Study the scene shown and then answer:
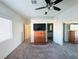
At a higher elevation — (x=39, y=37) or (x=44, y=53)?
(x=39, y=37)

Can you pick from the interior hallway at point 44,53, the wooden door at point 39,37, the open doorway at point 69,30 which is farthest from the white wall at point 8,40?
the open doorway at point 69,30

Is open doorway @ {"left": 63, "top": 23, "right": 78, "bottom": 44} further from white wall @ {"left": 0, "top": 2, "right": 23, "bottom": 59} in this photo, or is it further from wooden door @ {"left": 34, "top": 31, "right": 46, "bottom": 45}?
white wall @ {"left": 0, "top": 2, "right": 23, "bottom": 59}

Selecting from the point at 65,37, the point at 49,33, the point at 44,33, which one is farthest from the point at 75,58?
the point at 49,33

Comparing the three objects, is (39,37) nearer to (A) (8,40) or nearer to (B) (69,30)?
(B) (69,30)

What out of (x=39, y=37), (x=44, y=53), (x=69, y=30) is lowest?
(x=44, y=53)

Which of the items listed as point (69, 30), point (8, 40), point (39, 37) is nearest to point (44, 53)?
point (8, 40)

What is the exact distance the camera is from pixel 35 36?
1002cm

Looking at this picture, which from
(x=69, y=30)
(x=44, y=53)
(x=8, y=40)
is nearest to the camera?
(x=8, y=40)

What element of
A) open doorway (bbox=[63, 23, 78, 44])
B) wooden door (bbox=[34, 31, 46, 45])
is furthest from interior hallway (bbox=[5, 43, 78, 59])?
open doorway (bbox=[63, 23, 78, 44])

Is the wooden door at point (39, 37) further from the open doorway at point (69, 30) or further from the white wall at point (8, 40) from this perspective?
the white wall at point (8, 40)

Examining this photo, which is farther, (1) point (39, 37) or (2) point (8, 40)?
(1) point (39, 37)

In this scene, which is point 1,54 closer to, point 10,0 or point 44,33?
point 10,0

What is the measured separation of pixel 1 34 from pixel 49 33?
25.8 ft

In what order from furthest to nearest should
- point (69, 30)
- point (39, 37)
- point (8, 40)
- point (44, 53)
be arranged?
point (69, 30) < point (39, 37) < point (44, 53) < point (8, 40)
